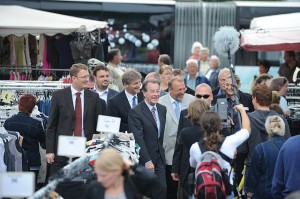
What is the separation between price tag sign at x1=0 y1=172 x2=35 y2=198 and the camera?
721cm

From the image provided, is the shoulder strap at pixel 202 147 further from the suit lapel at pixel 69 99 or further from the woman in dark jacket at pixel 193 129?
the suit lapel at pixel 69 99

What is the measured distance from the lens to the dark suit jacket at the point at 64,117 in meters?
11.4

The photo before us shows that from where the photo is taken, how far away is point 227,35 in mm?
11953

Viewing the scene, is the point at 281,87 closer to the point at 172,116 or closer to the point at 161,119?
the point at 172,116

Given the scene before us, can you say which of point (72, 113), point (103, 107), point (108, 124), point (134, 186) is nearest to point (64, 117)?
point (72, 113)

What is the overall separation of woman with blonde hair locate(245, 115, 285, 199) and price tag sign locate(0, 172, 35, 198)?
3.53 meters

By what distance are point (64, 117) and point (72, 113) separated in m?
0.11

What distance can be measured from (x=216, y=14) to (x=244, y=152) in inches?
587

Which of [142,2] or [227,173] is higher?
[142,2]

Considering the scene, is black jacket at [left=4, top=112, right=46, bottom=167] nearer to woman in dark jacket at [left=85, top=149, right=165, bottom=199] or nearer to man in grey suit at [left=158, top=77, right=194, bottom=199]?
man in grey suit at [left=158, top=77, right=194, bottom=199]

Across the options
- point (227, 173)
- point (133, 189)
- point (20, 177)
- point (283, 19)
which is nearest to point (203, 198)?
point (227, 173)

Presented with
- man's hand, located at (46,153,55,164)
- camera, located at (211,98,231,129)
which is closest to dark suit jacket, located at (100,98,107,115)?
man's hand, located at (46,153,55,164)

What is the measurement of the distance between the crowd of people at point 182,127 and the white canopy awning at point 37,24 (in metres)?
2.37

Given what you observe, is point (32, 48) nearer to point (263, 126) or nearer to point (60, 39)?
point (60, 39)
